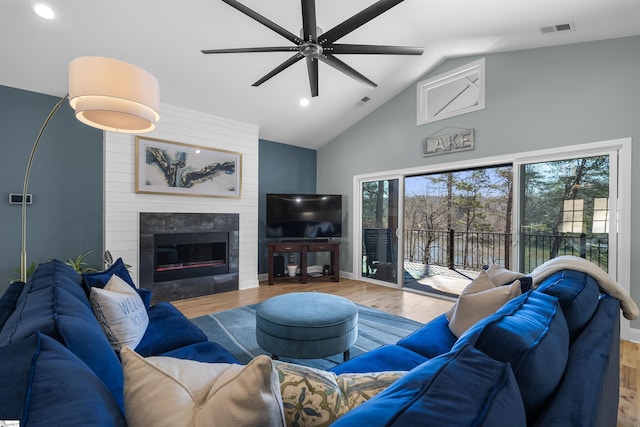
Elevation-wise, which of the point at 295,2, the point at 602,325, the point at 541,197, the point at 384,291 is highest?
the point at 295,2

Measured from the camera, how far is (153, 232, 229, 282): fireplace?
3.96m

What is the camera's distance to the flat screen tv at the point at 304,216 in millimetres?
5195

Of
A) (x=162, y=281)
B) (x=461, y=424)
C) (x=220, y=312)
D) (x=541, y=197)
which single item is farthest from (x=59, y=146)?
(x=541, y=197)

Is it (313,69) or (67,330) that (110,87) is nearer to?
(67,330)

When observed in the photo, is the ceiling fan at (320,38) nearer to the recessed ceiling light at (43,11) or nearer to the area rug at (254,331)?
the recessed ceiling light at (43,11)

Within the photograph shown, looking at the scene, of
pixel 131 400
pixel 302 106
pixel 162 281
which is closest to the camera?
pixel 131 400

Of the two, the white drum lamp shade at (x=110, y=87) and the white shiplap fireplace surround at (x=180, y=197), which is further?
the white shiplap fireplace surround at (x=180, y=197)

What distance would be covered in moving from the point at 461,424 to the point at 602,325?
1.07m

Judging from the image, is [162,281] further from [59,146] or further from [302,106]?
[302,106]

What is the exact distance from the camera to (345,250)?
566 cm

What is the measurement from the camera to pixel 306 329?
2.00 metres

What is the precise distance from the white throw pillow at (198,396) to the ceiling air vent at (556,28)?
4.01 metres

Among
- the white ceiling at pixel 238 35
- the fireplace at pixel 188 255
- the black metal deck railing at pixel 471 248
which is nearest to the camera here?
the white ceiling at pixel 238 35

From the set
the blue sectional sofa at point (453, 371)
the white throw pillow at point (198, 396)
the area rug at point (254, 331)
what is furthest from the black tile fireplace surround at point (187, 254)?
the white throw pillow at point (198, 396)
